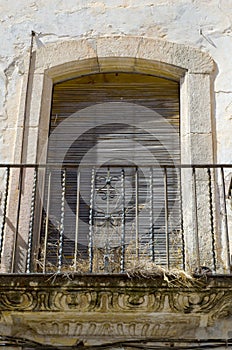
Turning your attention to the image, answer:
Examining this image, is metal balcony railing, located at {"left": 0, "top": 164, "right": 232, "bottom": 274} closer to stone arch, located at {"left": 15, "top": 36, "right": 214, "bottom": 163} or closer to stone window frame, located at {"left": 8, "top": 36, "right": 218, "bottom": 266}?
stone window frame, located at {"left": 8, "top": 36, "right": 218, "bottom": 266}

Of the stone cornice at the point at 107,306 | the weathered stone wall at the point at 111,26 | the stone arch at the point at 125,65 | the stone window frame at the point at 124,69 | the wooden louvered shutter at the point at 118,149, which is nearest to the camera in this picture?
the stone cornice at the point at 107,306

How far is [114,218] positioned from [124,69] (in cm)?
164

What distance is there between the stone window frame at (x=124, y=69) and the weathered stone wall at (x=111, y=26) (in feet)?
0.33

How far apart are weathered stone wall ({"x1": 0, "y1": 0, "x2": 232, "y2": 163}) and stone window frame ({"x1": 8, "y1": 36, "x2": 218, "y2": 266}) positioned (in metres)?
0.10

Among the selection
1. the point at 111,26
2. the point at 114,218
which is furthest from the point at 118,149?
Result: the point at 111,26

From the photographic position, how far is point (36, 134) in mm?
7449

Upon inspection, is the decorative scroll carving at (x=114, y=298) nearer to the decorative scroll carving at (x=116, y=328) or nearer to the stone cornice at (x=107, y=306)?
the stone cornice at (x=107, y=306)

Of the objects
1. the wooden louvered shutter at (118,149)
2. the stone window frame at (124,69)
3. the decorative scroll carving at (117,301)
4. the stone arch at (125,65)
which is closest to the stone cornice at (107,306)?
the decorative scroll carving at (117,301)

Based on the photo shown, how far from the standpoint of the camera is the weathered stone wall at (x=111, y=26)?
7.73 metres

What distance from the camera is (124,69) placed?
7.90 m

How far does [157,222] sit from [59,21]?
2.33 metres

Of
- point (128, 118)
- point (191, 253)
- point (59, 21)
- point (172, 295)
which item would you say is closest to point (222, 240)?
point (191, 253)

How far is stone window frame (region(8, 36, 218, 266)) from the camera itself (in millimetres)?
7492

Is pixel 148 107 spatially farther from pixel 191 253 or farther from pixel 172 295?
pixel 172 295
